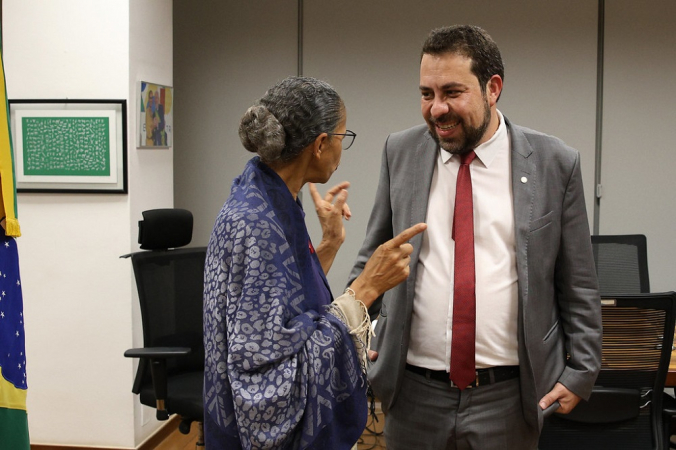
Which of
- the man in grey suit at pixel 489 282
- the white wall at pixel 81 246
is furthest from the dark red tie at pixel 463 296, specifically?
the white wall at pixel 81 246

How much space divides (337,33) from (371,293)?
3.17 m

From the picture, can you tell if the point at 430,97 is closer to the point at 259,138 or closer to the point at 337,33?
the point at 259,138

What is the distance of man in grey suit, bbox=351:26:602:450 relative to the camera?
5.90 ft

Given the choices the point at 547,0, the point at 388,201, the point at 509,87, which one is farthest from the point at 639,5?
the point at 388,201

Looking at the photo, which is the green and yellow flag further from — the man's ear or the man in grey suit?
the man's ear

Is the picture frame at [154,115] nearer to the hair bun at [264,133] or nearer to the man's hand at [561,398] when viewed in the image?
the hair bun at [264,133]

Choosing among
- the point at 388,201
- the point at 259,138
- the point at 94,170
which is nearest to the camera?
the point at 259,138

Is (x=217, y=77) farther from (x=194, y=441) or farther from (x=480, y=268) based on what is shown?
(x=480, y=268)

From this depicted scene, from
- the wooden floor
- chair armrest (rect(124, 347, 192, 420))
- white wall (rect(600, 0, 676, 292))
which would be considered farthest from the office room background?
chair armrest (rect(124, 347, 192, 420))

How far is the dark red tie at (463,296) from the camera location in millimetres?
1795

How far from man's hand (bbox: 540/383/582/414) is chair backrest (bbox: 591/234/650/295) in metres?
1.82

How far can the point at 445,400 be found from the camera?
1824 mm

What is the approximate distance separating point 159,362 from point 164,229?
1.76 feet

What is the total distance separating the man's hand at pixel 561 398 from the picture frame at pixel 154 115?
2.50 meters
